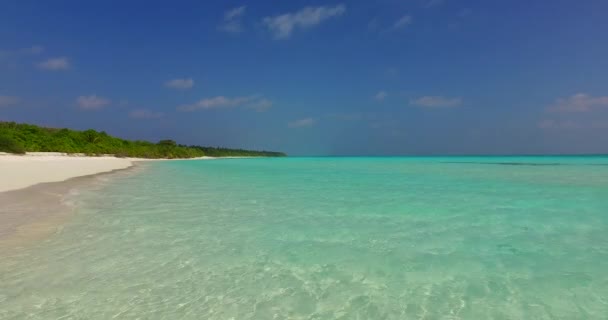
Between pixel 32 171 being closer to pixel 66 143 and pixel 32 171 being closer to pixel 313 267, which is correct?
pixel 313 267

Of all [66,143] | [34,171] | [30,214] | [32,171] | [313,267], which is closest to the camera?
[313,267]

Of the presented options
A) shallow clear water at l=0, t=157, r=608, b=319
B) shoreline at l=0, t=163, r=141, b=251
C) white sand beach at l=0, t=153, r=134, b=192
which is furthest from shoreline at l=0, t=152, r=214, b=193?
shallow clear water at l=0, t=157, r=608, b=319

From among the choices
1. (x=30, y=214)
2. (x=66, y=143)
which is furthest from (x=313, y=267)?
(x=66, y=143)

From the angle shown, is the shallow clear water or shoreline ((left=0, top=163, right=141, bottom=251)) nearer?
the shallow clear water

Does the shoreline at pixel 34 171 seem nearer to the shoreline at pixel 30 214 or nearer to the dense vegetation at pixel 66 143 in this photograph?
the shoreline at pixel 30 214

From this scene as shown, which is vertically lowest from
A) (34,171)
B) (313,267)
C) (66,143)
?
(313,267)

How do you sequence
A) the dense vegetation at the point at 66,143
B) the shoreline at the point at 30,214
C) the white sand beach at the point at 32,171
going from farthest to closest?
the dense vegetation at the point at 66,143 < the white sand beach at the point at 32,171 < the shoreline at the point at 30,214

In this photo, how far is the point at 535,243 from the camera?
5770mm

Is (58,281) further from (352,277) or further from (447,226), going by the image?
(447,226)

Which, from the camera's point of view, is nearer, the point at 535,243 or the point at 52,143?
the point at 535,243

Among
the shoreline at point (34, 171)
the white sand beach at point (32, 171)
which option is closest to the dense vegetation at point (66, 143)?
the shoreline at point (34, 171)

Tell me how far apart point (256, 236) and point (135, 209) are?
14.3ft

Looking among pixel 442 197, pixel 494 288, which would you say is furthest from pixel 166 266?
pixel 442 197

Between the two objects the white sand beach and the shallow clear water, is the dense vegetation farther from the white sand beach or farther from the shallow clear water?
the shallow clear water
